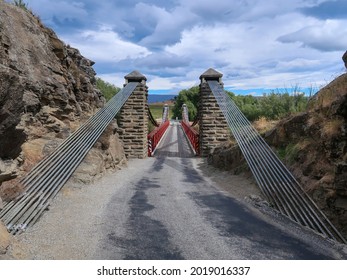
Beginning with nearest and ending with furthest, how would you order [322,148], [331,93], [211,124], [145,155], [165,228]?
[165,228] < [322,148] < [331,93] < [211,124] < [145,155]

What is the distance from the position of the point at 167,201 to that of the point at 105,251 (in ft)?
10.4

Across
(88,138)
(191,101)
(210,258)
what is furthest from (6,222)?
(191,101)

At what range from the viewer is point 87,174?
959 cm

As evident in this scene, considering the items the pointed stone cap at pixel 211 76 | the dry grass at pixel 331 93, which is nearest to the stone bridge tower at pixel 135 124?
the pointed stone cap at pixel 211 76

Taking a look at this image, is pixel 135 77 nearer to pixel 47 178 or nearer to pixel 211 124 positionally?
pixel 211 124

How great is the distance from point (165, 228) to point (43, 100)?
6428 millimetres

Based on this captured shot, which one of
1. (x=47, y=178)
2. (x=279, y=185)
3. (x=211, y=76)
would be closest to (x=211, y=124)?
(x=211, y=76)

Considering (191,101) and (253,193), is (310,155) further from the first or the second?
(191,101)

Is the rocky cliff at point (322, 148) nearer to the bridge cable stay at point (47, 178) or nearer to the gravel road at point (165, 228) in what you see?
the gravel road at point (165, 228)

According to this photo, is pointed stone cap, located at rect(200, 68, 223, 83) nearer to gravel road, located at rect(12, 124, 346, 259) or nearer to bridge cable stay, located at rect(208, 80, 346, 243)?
bridge cable stay, located at rect(208, 80, 346, 243)

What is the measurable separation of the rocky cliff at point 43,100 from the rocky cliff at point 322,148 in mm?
5444

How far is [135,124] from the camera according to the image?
61.4ft

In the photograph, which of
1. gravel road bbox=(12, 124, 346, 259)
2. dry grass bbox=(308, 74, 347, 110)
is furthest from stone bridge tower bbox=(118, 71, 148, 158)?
dry grass bbox=(308, 74, 347, 110)

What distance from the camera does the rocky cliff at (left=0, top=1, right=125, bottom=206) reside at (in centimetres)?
730
